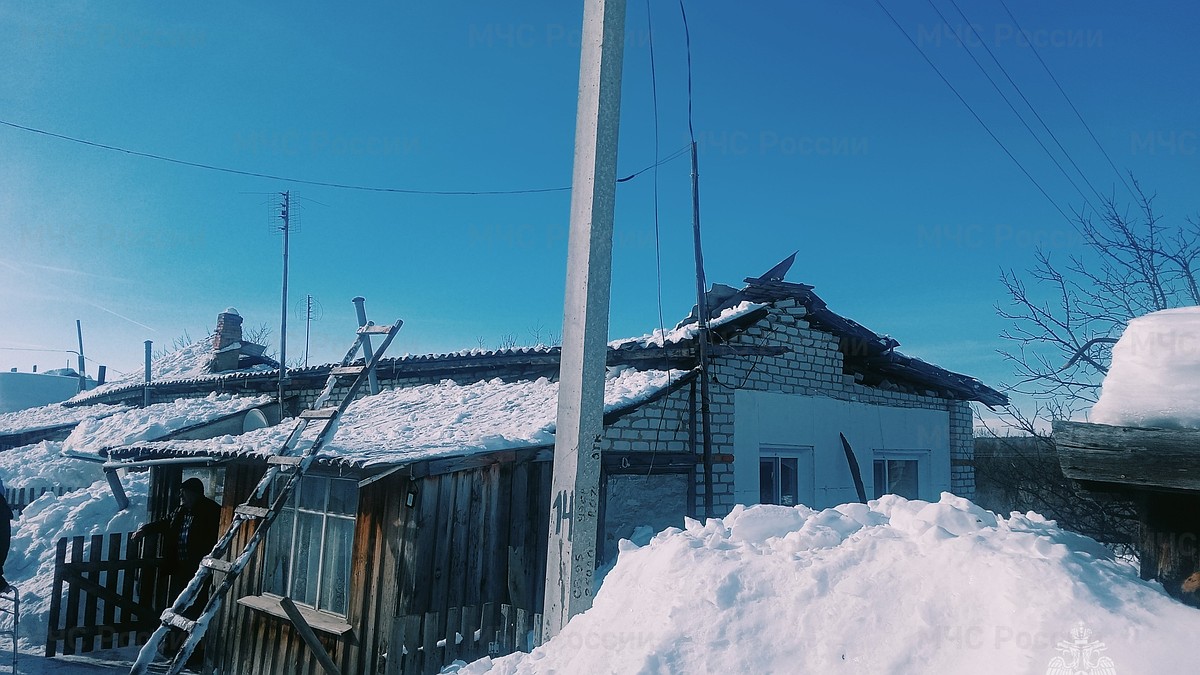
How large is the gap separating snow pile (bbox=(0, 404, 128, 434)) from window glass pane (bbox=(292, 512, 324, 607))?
1259cm

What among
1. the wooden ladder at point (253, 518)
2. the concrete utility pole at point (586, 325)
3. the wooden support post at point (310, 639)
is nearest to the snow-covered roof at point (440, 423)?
the wooden ladder at point (253, 518)

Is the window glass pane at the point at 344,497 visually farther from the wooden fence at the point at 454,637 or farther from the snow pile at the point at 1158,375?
the snow pile at the point at 1158,375

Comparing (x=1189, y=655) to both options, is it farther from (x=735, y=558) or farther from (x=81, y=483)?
(x=81, y=483)

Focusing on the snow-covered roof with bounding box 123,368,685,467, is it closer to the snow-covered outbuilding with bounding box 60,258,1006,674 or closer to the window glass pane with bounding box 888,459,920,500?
the snow-covered outbuilding with bounding box 60,258,1006,674

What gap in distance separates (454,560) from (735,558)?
152 inches

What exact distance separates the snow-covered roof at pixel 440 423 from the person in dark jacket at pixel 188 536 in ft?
2.48

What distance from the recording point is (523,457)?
7.09m

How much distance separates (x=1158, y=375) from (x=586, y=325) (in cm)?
282

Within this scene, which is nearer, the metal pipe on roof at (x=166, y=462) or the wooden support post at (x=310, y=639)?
the wooden support post at (x=310, y=639)

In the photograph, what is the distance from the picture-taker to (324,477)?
297 inches

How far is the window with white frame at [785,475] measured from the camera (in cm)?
1009

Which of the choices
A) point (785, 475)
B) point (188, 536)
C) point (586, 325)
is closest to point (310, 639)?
point (188, 536)

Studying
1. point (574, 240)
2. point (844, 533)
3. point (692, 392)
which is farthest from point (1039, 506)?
point (574, 240)

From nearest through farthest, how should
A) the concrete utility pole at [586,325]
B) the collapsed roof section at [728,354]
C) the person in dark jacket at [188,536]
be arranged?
1. the concrete utility pole at [586,325]
2. the person in dark jacket at [188,536]
3. the collapsed roof section at [728,354]
